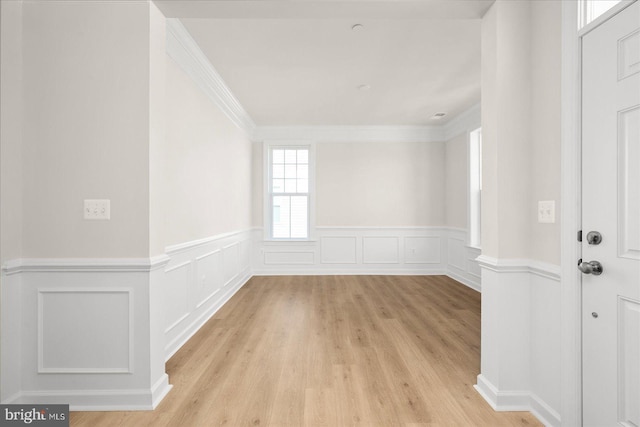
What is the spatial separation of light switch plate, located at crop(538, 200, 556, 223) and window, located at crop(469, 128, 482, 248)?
11.3ft

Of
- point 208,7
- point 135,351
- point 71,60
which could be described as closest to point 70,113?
point 71,60

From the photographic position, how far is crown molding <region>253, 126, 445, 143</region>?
6.02 metres

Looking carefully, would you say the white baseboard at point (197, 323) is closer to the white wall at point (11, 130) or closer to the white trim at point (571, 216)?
the white wall at point (11, 130)

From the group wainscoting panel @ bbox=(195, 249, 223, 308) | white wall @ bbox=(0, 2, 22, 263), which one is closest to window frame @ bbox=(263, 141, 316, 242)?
wainscoting panel @ bbox=(195, 249, 223, 308)

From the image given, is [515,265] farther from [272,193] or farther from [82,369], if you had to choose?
[272,193]

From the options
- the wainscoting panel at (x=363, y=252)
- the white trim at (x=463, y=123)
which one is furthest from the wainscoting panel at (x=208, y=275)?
the white trim at (x=463, y=123)

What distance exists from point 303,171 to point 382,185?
1.53 metres

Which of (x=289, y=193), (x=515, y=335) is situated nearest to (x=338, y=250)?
(x=289, y=193)

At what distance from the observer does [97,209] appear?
2012mm

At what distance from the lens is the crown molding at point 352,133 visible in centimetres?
602

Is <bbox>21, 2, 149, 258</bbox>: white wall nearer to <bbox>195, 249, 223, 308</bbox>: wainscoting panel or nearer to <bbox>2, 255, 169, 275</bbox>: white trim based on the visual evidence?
<bbox>2, 255, 169, 275</bbox>: white trim

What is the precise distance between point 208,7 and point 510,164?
221cm

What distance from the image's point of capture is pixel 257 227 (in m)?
6.09

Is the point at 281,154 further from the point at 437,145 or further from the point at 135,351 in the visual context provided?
the point at 135,351
